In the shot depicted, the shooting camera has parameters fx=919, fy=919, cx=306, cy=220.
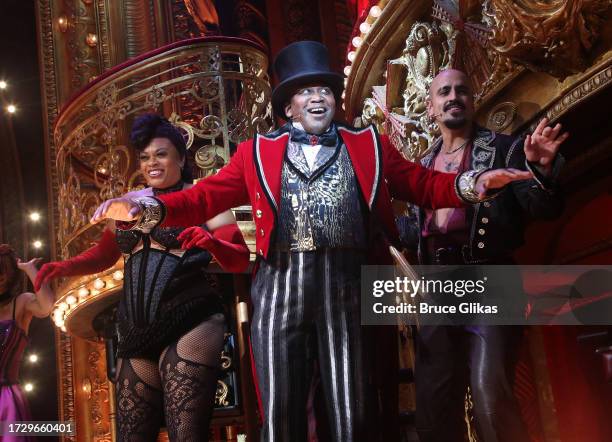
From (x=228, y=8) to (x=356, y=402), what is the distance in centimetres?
609

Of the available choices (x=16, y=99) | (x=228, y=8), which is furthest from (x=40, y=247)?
(x=228, y=8)

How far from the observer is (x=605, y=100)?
2.97 m

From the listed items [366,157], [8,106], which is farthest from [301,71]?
[8,106]

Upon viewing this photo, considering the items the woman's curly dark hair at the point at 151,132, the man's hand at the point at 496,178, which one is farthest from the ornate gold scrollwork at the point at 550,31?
the woman's curly dark hair at the point at 151,132

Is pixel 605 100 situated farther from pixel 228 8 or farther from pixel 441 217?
pixel 228 8

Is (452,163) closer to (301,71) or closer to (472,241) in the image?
(472,241)

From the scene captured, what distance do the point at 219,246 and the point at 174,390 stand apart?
54 centimetres

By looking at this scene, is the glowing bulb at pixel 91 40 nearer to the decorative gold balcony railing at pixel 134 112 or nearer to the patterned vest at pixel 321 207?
the decorative gold balcony railing at pixel 134 112

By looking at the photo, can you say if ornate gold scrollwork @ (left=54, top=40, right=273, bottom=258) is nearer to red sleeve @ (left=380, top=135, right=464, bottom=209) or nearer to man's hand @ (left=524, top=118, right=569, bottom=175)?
red sleeve @ (left=380, top=135, right=464, bottom=209)

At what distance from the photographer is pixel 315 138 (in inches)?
113

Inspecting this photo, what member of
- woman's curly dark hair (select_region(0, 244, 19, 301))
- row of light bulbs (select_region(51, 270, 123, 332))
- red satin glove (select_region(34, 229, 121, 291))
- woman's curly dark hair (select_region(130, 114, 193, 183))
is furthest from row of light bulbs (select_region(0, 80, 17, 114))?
woman's curly dark hair (select_region(130, 114, 193, 183))

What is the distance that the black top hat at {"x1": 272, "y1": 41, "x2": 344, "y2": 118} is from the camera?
115 inches

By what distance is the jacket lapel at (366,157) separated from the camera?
9.17 ft

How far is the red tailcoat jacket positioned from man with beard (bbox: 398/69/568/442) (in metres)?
0.22
